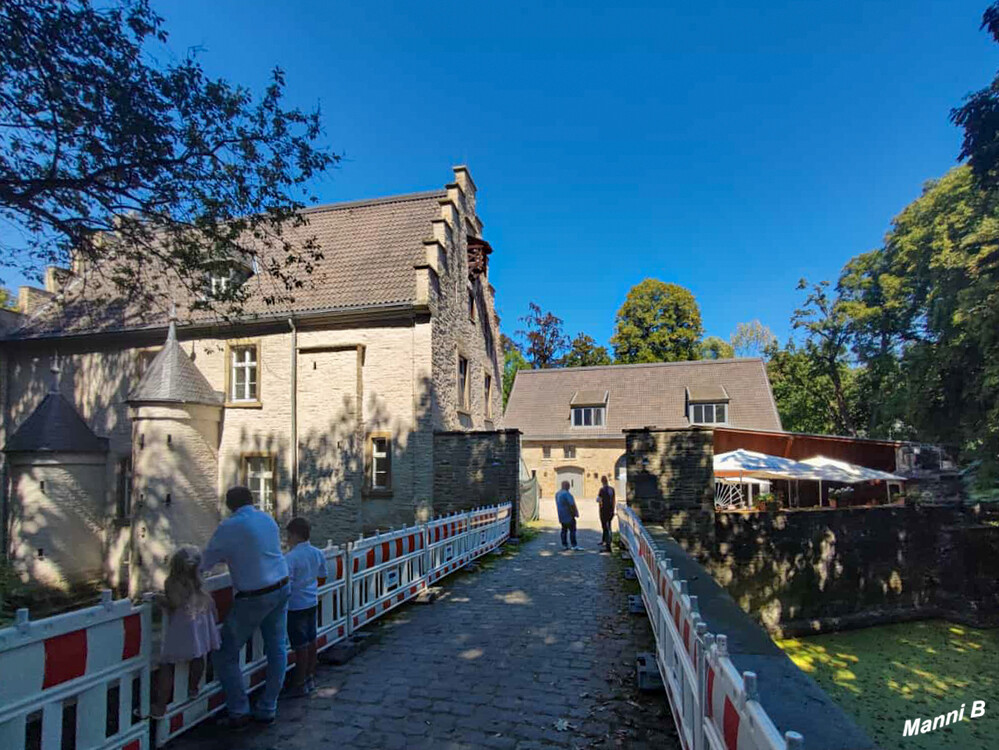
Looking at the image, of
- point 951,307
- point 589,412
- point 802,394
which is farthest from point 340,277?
point 802,394

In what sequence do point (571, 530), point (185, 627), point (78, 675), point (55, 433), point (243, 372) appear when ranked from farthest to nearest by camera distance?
1. point (243, 372)
2. point (55, 433)
3. point (571, 530)
4. point (185, 627)
5. point (78, 675)

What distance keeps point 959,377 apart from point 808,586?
11.9m

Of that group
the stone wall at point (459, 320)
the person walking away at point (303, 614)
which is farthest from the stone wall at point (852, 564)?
the person walking away at point (303, 614)

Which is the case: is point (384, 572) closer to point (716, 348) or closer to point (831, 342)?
point (831, 342)

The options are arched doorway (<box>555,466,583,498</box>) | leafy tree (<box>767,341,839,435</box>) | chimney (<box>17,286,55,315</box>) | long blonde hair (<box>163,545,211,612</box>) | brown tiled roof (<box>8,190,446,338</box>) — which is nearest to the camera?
long blonde hair (<box>163,545,211,612</box>)

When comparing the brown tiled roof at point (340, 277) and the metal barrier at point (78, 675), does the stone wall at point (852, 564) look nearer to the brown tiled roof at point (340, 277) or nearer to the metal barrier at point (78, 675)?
the brown tiled roof at point (340, 277)

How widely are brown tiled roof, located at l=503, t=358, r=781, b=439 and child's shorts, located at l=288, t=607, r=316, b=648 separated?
2624cm

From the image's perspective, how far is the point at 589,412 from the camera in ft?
111

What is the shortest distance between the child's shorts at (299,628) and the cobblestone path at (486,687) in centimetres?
48

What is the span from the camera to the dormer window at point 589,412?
33562mm

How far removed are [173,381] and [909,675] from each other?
20623 mm

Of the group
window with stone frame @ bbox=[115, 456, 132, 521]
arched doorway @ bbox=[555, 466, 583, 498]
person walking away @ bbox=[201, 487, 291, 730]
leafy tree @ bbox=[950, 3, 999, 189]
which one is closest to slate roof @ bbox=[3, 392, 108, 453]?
window with stone frame @ bbox=[115, 456, 132, 521]

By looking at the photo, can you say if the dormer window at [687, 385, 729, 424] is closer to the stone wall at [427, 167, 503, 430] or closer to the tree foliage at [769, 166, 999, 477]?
the tree foliage at [769, 166, 999, 477]

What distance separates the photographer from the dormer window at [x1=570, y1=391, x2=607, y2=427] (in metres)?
33.6
